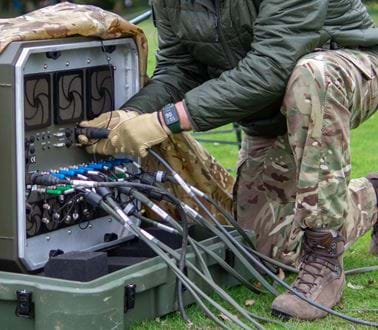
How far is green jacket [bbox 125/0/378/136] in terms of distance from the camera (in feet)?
12.9

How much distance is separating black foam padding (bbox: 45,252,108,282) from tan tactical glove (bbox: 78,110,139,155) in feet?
1.78

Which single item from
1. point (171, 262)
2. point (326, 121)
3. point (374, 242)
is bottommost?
point (374, 242)

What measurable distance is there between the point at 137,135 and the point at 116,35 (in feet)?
1.41

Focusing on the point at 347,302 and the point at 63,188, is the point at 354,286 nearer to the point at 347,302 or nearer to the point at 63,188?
the point at 347,302

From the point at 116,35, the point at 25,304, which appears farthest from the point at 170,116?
the point at 25,304

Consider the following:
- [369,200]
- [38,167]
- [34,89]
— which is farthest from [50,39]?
[369,200]

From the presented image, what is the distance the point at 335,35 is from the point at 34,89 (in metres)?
1.19

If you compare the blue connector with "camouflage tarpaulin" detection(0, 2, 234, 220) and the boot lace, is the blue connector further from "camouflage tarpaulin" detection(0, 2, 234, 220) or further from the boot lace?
the boot lace

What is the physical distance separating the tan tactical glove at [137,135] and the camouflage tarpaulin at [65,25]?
355mm

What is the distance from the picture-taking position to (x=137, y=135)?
397 centimetres

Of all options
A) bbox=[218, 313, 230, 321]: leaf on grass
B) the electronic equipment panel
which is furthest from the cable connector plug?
bbox=[218, 313, 230, 321]: leaf on grass

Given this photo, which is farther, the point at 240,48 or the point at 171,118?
the point at 240,48

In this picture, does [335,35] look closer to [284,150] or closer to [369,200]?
[284,150]

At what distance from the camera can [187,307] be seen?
13.0ft
